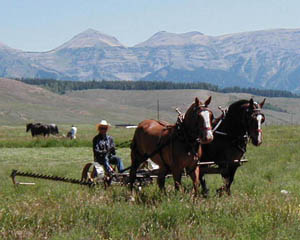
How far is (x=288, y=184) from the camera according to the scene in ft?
43.5

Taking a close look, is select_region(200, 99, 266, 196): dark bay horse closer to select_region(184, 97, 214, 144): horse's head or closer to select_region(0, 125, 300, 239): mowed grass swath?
select_region(184, 97, 214, 144): horse's head

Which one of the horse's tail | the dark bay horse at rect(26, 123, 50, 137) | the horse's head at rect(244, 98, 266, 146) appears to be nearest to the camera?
the horse's head at rect(244, 98, 266, 146)

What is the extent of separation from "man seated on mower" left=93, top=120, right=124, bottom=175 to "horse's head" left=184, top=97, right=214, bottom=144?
355 centimetres

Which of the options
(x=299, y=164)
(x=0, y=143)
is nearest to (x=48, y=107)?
(x=0, y=143)

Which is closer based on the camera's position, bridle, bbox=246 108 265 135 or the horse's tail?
bridle, bbox=246 108 265 135

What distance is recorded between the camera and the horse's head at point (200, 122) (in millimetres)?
8555

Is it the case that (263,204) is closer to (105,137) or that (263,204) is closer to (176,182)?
(176,182)

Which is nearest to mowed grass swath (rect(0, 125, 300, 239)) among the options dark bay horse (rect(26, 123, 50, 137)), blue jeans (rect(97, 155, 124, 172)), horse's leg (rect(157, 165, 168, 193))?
horse's leg (rect(157, 165, 168, 193))

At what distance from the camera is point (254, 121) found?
989cm

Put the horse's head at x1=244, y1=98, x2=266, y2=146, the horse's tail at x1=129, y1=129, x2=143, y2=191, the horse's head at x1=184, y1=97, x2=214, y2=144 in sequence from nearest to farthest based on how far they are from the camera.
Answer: the horse's head at x1=184, y1=97, x2=214, y2=144 → the horse's head at x1=244, y1=98, x2=266, y2=146 → the horse's tail at x1=129, y1=129, x2=143, y2=191

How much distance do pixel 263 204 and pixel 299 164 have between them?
11.8 meters

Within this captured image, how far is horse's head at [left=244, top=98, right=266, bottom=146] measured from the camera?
32.0 ft

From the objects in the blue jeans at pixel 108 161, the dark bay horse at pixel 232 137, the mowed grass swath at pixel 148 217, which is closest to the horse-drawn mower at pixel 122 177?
the dark bay horse at pixel 232 137

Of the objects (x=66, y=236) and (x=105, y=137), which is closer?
(x=66, y=236)
